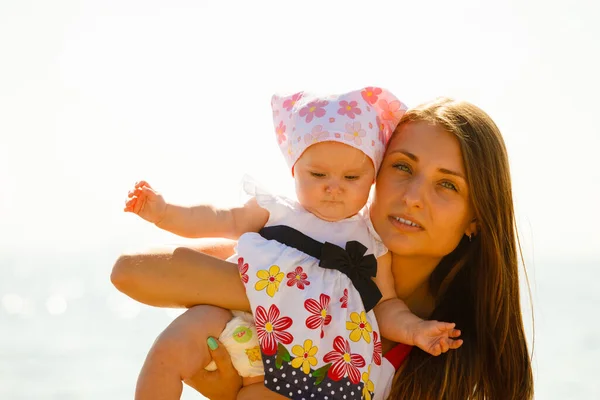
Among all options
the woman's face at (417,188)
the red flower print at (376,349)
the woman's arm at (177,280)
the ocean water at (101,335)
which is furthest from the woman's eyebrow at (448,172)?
the ocean water at (101,335)

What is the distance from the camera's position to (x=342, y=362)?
10.4 ft

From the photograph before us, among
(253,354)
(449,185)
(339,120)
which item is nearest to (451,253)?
(449,185)

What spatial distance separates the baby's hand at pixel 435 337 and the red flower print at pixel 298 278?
0.56 metres

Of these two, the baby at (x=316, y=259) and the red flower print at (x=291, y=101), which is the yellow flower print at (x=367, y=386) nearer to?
the baby at (x=316, y=259)

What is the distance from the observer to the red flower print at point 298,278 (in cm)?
319

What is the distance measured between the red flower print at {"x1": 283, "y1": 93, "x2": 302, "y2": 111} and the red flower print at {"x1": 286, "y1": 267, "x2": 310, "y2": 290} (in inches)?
30.0

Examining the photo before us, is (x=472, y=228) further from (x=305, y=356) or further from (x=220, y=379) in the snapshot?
(x=220, y=379)

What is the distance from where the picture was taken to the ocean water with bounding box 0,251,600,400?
17500 mm

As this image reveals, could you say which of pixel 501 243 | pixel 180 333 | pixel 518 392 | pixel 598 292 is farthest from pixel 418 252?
pixel 598 292

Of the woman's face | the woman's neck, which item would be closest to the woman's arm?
the woman's face

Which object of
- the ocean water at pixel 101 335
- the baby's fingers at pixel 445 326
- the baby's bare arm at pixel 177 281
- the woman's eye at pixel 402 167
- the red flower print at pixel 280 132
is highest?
the red flower print at pixel 280 132

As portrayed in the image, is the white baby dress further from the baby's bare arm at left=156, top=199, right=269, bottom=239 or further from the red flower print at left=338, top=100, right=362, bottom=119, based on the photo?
the red flower print at left=338, top=100, right=362, bottom=119

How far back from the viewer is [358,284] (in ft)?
11.0

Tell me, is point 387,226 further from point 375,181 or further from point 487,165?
Answer: point 487,165
